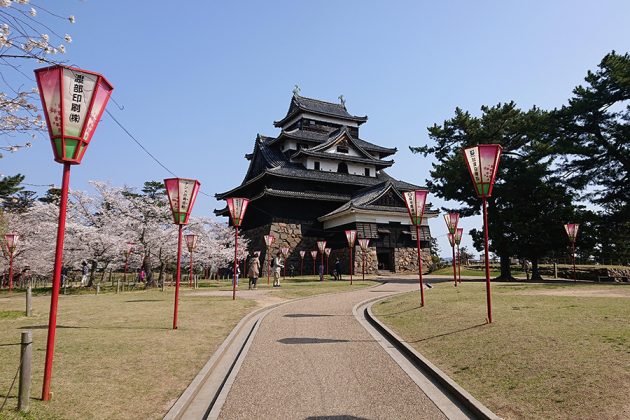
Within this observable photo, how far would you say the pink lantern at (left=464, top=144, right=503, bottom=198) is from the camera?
31.1 feet

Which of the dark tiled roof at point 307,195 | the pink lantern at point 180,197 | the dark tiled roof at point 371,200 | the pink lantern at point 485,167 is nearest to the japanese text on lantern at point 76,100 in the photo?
the pink lantern at point 180,197

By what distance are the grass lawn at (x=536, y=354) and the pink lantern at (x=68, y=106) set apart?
20.0ft

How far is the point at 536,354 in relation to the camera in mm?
5809

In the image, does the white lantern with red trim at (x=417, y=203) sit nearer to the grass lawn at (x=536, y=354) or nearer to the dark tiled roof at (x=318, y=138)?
the grass lawn at (x=536, y=354)

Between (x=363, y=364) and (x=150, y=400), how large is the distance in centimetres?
332

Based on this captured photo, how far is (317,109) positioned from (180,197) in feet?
116

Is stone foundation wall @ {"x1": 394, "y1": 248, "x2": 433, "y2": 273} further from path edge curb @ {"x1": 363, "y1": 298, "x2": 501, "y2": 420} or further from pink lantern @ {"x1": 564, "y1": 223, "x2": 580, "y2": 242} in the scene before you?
path edge curb @ {"x1": 363, "y1": 298, "x2": 501, "y2": 420}

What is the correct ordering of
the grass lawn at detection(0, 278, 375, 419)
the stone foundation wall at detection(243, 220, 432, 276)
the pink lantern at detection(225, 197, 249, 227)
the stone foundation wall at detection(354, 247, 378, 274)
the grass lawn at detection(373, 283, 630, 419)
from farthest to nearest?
the stone foundation wall at detection(243, 220, 432, 276) < the stone foundation wall at detection(354, 247, 378, 274) < the pink lantern at detection(225, 197, 249, 227) < the grass lawn at detection(0, 278, 375, 419) < the grass lawn at detection(373, 283, 630, 419)

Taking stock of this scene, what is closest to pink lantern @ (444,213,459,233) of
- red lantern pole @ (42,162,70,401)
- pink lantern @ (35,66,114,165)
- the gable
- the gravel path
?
the gable

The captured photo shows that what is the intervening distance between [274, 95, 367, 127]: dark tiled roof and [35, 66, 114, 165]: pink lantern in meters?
38.0

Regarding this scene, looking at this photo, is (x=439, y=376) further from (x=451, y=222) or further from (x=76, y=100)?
(x=451, y=222)

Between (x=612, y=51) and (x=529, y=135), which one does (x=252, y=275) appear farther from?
(x=612, y=51)

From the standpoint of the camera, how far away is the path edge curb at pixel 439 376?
4.39 m

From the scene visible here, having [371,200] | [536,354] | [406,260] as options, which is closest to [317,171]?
[371,200]
